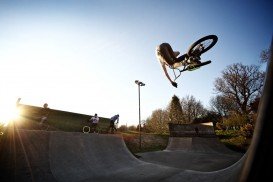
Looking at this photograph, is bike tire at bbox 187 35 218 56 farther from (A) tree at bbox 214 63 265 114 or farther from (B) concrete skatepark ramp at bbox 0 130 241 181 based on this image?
(A) tree at bbox 214 63 265 114

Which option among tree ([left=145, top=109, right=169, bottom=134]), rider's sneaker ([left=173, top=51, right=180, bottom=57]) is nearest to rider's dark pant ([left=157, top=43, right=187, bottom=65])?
rider's sneaker ([left=173, top=51, right=180, bottom=57])

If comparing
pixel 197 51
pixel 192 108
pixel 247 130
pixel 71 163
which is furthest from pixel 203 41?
pixel 192 108

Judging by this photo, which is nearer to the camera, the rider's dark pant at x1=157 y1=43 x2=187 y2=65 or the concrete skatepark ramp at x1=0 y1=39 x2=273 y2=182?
the concrete skatepark ramp at x1=0 y1=39 x2=273 y2=182

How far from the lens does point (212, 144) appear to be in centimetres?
1938

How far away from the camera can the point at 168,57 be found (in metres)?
7.12

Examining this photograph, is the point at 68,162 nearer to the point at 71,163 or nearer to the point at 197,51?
the point at 71,163

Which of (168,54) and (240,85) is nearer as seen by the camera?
(168,54)

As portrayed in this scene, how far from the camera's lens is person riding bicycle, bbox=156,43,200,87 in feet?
22.9

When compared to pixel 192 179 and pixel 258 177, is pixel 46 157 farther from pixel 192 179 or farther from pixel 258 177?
pixel 258 177

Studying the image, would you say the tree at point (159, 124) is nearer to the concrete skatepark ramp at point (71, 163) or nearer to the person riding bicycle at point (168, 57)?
the concrete skatepark ramp at point (71, 163)

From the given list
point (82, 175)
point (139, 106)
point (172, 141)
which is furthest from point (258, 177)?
point (172, 141)

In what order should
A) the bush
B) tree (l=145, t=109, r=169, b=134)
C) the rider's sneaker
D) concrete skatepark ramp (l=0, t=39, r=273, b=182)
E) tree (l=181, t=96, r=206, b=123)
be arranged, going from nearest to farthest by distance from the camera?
concrete skatepark ramp (l=0, t=39, r=273, b=182) → the rider's sneaker → the bush → tree (l=145, t=109, r=169, b=134) → tree (l=181, t=96, r=206, b=123)

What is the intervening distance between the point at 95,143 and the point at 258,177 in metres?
8.39

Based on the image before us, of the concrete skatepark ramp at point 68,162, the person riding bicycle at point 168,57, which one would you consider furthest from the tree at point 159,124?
the person riding bicycle at point 168,57
